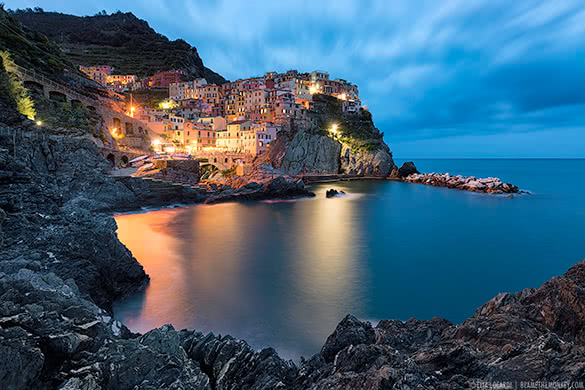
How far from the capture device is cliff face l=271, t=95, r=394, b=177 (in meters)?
58.9

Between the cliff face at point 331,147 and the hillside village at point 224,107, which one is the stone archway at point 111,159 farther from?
the cliff face at point 331,147

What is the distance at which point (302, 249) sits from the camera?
1802cm

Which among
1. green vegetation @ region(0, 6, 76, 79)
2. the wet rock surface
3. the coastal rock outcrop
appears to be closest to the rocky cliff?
the wet rock surface

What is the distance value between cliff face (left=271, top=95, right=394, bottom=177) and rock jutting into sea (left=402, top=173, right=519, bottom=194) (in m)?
9.97

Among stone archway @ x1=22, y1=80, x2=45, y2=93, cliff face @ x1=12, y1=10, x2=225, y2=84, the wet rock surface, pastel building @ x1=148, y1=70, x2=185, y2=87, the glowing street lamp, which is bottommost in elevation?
the wet rock surface

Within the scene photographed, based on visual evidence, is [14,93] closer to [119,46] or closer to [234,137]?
[234,137]

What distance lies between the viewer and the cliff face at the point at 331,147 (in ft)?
193

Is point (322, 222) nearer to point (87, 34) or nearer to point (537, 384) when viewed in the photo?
point (537, 384)

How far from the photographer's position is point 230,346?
5.22 m

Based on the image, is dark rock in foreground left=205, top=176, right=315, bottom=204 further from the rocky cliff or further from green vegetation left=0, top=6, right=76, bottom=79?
the rocky cliff

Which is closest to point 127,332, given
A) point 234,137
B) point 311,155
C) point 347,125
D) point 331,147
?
point 234,137

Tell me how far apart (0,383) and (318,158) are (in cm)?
6000

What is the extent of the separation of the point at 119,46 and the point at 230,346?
13129 centimetres

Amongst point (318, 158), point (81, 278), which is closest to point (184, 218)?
point (81, 278)
